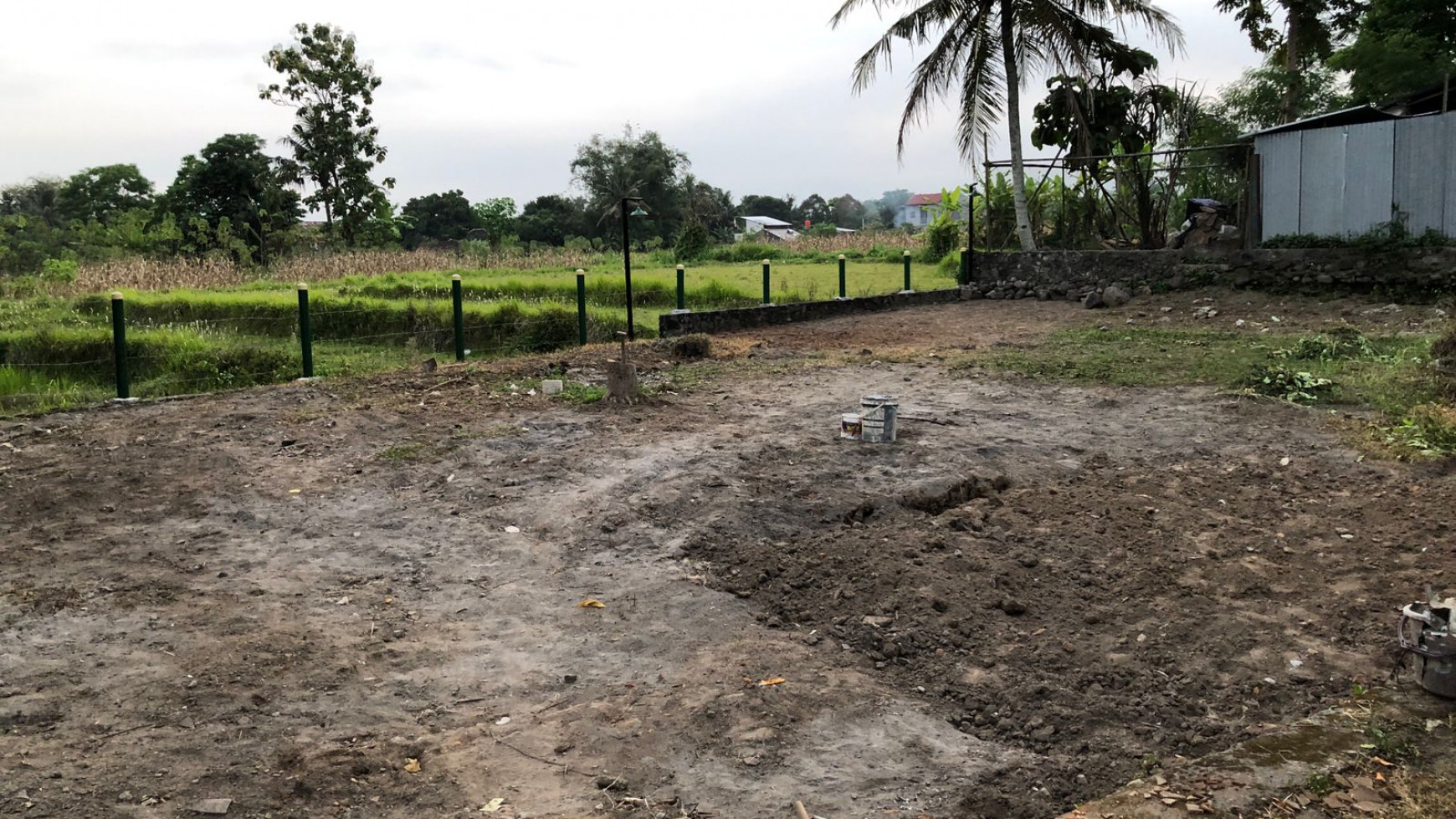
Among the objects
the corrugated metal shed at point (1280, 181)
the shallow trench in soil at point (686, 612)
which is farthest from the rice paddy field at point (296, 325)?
the corrugated metal shed at point (1280, 181)

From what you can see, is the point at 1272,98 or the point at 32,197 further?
the point at 32,197

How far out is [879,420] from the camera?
24.8 ft

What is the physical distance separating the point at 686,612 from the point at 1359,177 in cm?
1477

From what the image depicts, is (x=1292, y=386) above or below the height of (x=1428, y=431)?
above

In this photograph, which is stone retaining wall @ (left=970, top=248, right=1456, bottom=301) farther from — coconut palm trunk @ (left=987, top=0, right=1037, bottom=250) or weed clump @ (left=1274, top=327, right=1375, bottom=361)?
weed clump @ (left=1274, top=327, right=1375, bottom=361)

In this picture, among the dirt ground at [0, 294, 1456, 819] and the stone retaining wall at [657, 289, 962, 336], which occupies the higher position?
the stone retaining wall at [657, 289, 962, 336]

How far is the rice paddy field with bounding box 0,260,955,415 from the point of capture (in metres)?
12.2

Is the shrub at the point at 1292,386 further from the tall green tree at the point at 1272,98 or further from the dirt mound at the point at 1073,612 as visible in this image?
the tall green tree at the point at 1272,98

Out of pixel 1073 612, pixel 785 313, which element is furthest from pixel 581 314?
pixel 1073 612

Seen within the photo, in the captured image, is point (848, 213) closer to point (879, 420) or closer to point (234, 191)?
point (234, 191)

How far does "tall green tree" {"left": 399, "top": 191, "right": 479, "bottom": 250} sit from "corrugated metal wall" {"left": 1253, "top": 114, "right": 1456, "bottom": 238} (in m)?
46.3

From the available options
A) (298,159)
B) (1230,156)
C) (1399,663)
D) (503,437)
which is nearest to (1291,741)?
(1399,663)

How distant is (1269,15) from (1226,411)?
25024 millimetres

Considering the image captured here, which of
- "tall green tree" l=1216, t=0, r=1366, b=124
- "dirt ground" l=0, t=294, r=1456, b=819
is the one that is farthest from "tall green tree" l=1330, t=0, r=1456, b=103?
"dirt ground" l=0, t=294, r=1456, b=819
